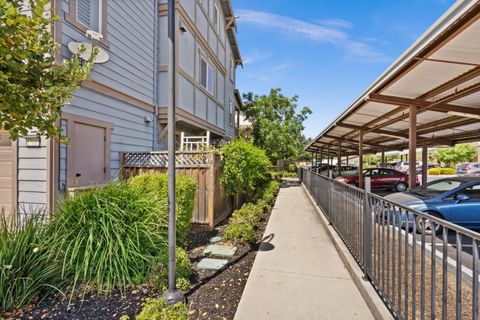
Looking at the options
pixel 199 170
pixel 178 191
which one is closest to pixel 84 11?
pixel 199 170

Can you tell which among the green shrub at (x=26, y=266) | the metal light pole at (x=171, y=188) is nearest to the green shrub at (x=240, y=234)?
the metal light pole at (x=171, y=188)

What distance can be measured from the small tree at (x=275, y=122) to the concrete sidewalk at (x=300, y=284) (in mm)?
11726

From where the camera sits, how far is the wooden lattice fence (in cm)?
586

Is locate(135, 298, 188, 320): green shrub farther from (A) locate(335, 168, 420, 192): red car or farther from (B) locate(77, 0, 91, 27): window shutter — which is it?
(A) locate(335, 168, 420, 192): red car

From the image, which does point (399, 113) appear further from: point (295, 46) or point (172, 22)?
point (172, 22)

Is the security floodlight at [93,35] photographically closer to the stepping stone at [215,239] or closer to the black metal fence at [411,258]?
the stepping stone at [215,239]

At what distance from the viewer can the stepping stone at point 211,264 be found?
3.66 m

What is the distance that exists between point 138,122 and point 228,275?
205 inches

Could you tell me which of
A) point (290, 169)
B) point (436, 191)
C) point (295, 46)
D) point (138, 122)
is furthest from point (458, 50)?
point (290, 169)

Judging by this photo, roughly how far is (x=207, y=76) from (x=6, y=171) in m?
7.95

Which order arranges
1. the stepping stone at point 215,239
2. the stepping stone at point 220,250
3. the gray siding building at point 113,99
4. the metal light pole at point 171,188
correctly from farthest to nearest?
the stepping stone at point 215,239 → the gray siding building at point 113,99 → the stepping stone at point 220,250 → the metal light pole at point 171,188

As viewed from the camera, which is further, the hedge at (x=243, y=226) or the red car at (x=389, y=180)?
the red car at (x=389, y=180)

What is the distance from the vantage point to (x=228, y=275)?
11.4 feet

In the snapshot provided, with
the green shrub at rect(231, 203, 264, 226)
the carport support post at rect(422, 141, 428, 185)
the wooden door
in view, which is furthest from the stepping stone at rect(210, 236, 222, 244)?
the carport support post at rect(422, 141, 428, 185)
